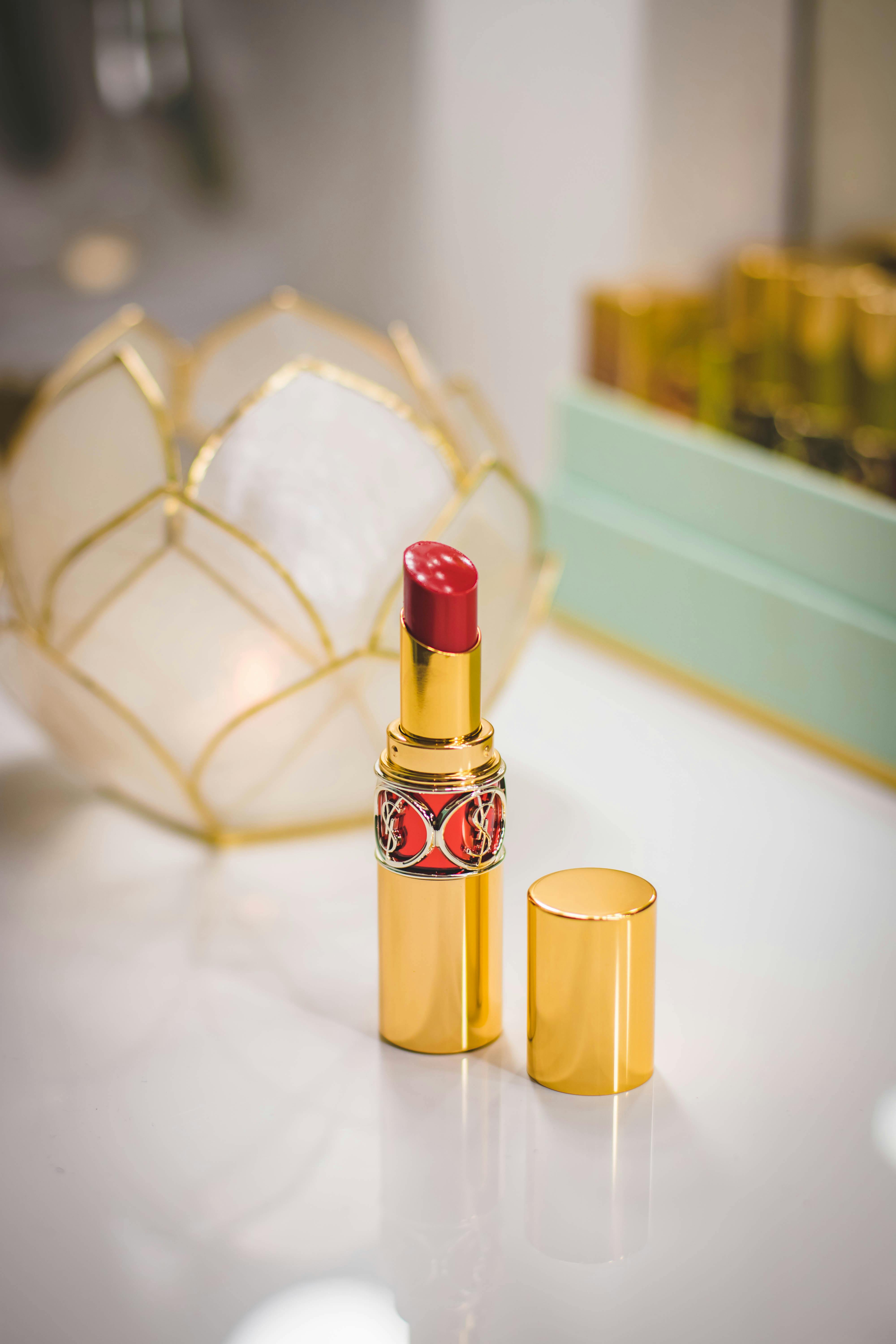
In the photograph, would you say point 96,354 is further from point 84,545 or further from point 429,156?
point 429,156

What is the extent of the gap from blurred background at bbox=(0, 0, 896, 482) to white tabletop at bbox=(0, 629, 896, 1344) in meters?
0.43

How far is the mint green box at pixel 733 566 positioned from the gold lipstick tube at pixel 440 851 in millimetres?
316

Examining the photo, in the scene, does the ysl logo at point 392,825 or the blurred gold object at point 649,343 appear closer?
the ysl logo at point 392,825

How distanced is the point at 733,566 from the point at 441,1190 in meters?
0.47

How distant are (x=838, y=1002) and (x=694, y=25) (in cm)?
73

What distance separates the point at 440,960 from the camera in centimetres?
50

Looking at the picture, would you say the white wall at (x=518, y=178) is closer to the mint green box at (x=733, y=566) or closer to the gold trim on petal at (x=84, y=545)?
the mint green box at (x=733, y=566)

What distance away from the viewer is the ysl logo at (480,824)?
19.4 inches

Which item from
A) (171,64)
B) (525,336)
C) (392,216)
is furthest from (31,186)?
(525,336)

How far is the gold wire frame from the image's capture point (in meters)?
0.59

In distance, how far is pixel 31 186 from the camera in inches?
36.6

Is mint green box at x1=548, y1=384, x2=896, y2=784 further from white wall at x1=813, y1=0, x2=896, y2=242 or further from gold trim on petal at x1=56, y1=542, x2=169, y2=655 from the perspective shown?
gold trim on petal at x1=56, y1=542, x2=169, y2=655

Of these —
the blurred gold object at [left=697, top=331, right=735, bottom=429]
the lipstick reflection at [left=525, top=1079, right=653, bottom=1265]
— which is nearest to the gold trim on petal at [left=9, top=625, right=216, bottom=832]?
the lipstick reflection at [left=525, top=1079, right=653, bottom=1265]

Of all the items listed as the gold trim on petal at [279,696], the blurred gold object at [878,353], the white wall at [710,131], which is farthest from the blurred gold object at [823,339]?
the gold trim on petal at [279,696]
